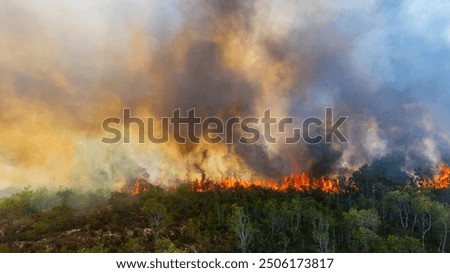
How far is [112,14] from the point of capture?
1313cm

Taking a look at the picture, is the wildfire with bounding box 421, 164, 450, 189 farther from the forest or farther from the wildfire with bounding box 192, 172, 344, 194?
the wildfire with bounding box 192, 172, 344, 194

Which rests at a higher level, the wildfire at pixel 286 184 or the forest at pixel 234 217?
the wildfire at pixel 286 184

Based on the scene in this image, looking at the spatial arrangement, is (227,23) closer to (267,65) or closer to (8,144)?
(267,65)

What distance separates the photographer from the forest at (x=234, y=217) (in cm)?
1184

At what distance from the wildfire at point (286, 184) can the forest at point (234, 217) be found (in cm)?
6

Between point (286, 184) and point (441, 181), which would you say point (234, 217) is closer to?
point (286, 184)

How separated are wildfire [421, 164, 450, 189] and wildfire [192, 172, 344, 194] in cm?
212

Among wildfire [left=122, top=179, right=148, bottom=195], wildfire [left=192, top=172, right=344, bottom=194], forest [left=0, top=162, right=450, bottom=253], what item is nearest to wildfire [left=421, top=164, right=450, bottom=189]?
forest [left=0, top=162, right=450, bottom=253]

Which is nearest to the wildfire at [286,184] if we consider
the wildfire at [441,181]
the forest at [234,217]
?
the forest at [234,217]

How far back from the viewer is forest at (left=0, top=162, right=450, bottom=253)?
11836 millimetres

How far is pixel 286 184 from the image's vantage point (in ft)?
42.2

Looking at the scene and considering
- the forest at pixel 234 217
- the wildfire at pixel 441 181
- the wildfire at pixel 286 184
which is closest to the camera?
the forest at pixel 234 217

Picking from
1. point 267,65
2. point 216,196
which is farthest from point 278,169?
point 267,65

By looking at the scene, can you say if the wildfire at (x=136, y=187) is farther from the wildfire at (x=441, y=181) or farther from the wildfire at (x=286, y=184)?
the wildfire at (x=441, y=181)
